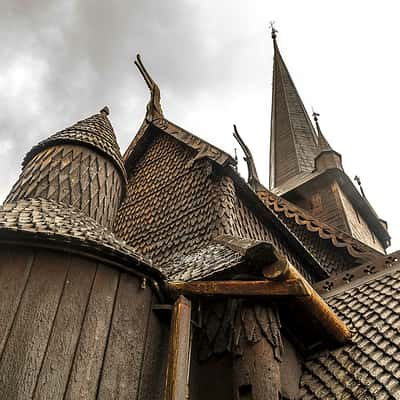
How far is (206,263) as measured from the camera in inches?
198

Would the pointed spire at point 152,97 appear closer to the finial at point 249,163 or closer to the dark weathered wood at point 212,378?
the finial at point 249,163

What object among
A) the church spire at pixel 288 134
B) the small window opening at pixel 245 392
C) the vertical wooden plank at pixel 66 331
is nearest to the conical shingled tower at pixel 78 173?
the vertical wooden plank at pixel 66 331

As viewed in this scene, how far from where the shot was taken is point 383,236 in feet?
62.5

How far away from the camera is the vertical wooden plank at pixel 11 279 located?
3.38m

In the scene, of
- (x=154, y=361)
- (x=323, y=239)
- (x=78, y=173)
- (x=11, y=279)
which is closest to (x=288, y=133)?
(x=323, y=239)

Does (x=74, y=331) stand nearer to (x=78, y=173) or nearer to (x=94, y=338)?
(x=94, y=338)

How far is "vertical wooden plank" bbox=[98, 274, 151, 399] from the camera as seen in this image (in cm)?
349

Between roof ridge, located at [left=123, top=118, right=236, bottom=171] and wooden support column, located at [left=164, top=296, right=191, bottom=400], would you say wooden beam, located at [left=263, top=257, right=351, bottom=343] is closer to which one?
wooden support column, located at [left=164, top=296, right=191, bottom=400]

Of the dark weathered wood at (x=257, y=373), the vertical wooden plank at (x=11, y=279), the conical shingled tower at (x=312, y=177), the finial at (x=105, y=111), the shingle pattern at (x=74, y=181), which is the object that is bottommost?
the dark weathered wood at (x=257, y=373)

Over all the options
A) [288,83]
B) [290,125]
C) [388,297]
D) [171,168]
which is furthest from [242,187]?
[288,83]

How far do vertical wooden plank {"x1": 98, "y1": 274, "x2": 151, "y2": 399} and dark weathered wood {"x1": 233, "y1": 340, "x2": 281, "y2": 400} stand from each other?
0.90 m

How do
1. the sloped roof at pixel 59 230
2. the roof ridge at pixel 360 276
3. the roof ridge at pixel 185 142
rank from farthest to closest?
the roof ridge at pixel 185 142 → the roof ridge at pixel 360 276 → the sloped roof at pixel 59 230

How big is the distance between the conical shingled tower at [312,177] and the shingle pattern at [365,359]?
8.57 metres

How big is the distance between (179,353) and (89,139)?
13.1 ft
